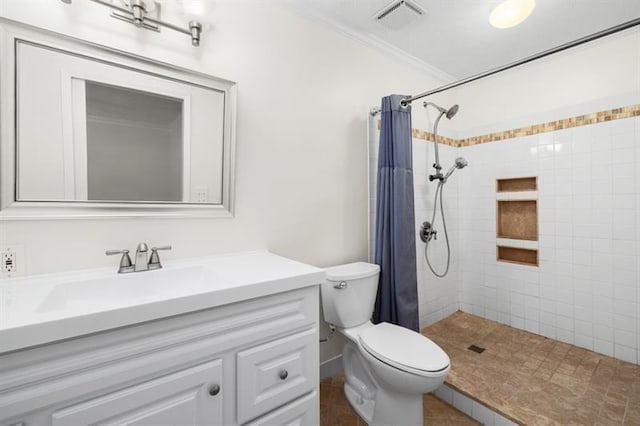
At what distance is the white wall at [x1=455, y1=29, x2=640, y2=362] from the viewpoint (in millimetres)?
1824

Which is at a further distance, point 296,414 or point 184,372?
point 296,414

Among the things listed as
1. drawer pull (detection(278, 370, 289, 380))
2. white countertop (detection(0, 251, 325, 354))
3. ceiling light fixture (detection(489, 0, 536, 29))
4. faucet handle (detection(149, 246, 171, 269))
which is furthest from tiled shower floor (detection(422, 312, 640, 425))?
ceiling light fixture (detection(489, 0, 536, 29))

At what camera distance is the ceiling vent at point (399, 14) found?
5.45 ft

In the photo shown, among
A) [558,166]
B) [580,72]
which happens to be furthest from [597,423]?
[580,72]

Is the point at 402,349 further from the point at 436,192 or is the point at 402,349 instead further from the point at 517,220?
the point at 517,220

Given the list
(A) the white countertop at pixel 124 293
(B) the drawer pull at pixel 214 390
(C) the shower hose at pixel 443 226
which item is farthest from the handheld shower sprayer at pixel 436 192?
(B) the drawer pull at pixel 214 390

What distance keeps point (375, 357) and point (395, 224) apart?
766 mm

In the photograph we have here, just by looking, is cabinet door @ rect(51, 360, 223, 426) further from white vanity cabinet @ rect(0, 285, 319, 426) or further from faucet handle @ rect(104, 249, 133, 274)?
faucet handle @ rect(104, 249, 133, 274)

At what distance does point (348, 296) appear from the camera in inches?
61.3

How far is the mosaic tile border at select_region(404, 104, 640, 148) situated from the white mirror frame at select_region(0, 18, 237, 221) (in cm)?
147

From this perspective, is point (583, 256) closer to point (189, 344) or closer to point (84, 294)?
point (189, 344)

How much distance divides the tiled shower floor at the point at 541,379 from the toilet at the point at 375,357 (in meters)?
0.48

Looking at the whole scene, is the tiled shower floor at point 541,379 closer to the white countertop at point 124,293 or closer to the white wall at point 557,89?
the white countertop at point 124,293

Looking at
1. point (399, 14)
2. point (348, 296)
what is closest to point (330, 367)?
point (348, 296)
